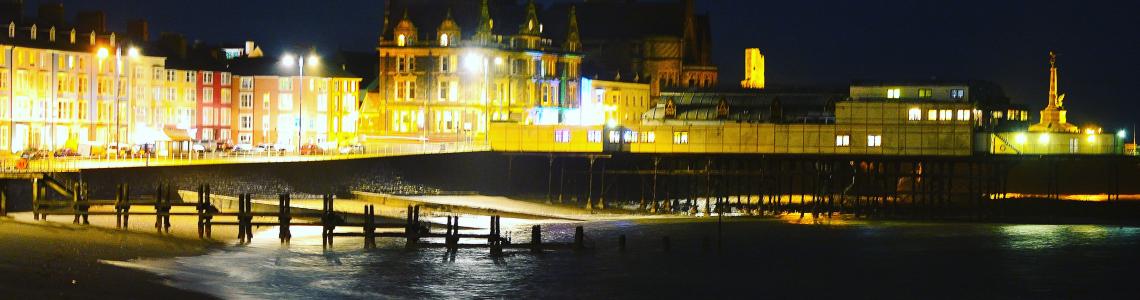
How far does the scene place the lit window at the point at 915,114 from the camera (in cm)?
11739

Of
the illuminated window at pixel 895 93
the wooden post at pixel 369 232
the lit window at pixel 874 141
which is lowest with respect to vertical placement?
the wooden post at pixel 369 232

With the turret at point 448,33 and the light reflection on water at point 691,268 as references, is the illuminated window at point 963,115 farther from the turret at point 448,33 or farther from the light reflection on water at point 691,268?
the turret at point 448,33

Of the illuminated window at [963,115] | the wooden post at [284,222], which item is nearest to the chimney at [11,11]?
the wooden post at [284,222]

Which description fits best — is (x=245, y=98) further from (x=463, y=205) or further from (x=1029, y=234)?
(x=1029, y=234)

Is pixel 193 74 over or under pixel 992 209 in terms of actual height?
over

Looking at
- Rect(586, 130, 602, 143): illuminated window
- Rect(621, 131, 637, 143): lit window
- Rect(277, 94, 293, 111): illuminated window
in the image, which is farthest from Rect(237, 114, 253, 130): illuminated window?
Rect(621, 131, 637, 143): lit window

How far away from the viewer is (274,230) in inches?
2899

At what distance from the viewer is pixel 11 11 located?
113 m

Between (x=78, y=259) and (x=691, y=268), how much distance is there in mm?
22776

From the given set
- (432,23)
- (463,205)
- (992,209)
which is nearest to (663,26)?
(432,23)

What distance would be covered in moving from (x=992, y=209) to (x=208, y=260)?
6135 centimetres

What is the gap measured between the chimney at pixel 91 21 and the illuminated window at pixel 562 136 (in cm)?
3689

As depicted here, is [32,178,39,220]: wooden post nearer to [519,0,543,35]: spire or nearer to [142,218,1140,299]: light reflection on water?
[142,218,1140,299]: light reflection on water

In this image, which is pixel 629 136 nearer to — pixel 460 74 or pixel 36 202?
pixel 460 74
